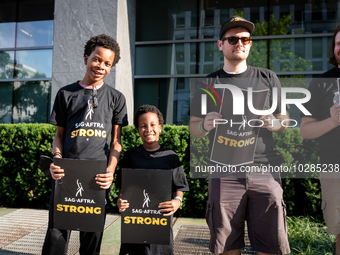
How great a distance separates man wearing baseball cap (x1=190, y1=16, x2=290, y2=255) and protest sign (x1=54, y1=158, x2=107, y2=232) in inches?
33.3

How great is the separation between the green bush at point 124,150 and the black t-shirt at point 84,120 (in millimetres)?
2234

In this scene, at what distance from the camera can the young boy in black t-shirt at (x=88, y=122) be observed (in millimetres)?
2146

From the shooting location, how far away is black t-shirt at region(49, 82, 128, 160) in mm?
2154

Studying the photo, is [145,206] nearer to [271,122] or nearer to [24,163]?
[271,122]

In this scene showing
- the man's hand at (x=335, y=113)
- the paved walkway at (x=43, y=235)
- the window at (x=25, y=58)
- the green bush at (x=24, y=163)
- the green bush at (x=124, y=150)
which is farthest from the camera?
the window at (x=25, y=58)

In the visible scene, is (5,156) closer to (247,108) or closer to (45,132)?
(45,132)

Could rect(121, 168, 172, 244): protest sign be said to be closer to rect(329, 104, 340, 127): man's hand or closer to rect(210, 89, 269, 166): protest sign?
rect(210, 89, 269, 166): protest sign

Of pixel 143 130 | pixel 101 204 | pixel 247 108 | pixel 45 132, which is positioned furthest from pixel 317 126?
pixel 45 132

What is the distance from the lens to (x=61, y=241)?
7.03ft

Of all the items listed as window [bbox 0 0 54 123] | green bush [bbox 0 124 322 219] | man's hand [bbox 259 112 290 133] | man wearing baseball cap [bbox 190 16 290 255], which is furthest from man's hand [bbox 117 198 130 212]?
window [bbox 0 0 54 123]

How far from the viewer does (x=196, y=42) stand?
8.16m

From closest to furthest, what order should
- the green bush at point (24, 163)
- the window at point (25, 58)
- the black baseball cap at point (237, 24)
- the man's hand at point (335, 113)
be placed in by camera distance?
1. the man's hand at point (335, 113)
2. the black baseball cap at point (237, 24)
3. the green bush at point (24, 163)
4. the window at point (25, 58)

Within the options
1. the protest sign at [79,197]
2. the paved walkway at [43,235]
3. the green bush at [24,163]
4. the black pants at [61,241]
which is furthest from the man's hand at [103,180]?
the green bush at [24,163]

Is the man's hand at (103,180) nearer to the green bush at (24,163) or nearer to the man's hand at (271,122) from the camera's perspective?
the man's hand at (271,122)
